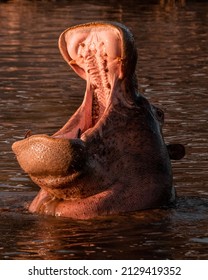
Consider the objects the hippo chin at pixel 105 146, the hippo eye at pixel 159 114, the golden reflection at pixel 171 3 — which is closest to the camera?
the hippo chin at pixel 105 146

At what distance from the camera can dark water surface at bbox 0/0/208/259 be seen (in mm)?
7613

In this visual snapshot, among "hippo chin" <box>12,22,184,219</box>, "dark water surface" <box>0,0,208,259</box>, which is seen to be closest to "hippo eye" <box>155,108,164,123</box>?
"hippo chin" <box>12,22,184,219</box>

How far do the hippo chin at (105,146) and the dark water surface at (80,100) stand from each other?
0.12 meters

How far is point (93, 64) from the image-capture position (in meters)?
8.16

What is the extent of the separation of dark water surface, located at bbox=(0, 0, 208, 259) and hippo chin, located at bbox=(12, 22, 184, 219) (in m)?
0.12

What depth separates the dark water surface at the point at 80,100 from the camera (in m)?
7.61

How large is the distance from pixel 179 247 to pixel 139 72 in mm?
9968

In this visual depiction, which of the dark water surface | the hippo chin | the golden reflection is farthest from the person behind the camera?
the golden reflection

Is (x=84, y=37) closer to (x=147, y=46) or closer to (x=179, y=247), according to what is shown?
(x=179, y=247)

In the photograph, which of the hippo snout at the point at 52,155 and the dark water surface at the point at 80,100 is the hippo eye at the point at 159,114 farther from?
the hippo snout at the point at 52,155

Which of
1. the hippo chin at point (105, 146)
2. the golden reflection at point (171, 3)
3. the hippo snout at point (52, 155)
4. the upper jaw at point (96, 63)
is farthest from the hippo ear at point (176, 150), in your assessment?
the golden reflection at point (171, 3)

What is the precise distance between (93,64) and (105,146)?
1.80 feet

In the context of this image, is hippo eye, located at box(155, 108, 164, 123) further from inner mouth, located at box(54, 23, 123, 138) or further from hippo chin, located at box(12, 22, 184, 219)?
inner mouth, located at box(54, 23, 123, 138)

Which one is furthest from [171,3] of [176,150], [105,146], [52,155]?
[52,155]
